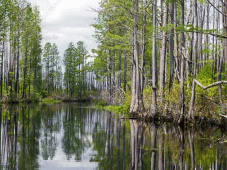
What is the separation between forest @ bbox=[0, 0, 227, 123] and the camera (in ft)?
50.4

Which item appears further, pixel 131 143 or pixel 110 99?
pixel 110 99

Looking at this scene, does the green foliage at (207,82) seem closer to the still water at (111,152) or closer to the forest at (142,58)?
the forest at (142,58)

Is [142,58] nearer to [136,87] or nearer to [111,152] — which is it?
[136,87]

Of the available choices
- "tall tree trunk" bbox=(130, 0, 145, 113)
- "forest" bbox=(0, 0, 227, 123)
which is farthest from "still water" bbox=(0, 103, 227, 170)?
"tall tree trunk" bbox=(130, 0, 145, 113)

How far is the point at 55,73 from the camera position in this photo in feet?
250

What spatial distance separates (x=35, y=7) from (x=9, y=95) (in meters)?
A: 15.6

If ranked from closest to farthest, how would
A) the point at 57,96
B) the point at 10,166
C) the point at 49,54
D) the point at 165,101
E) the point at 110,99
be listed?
the point at 10,166
the point at 165,101
the point at 110,99
the point at 57,96
the point at 49,54

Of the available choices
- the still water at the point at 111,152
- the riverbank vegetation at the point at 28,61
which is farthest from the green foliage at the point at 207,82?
the riverbank vegetation at the point at 28,61

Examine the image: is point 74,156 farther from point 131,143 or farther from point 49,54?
point 49,54

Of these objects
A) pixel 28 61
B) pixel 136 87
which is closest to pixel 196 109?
pixel 136 87

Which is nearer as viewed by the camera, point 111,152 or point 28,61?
point 111,152

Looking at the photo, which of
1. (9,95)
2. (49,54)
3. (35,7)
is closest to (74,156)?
(9,95)

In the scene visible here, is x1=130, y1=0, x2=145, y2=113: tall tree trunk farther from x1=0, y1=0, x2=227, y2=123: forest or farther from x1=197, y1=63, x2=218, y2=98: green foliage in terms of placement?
x1=197, y1=63, x2=218, y2=98: green foliage

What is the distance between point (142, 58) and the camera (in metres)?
20.8
